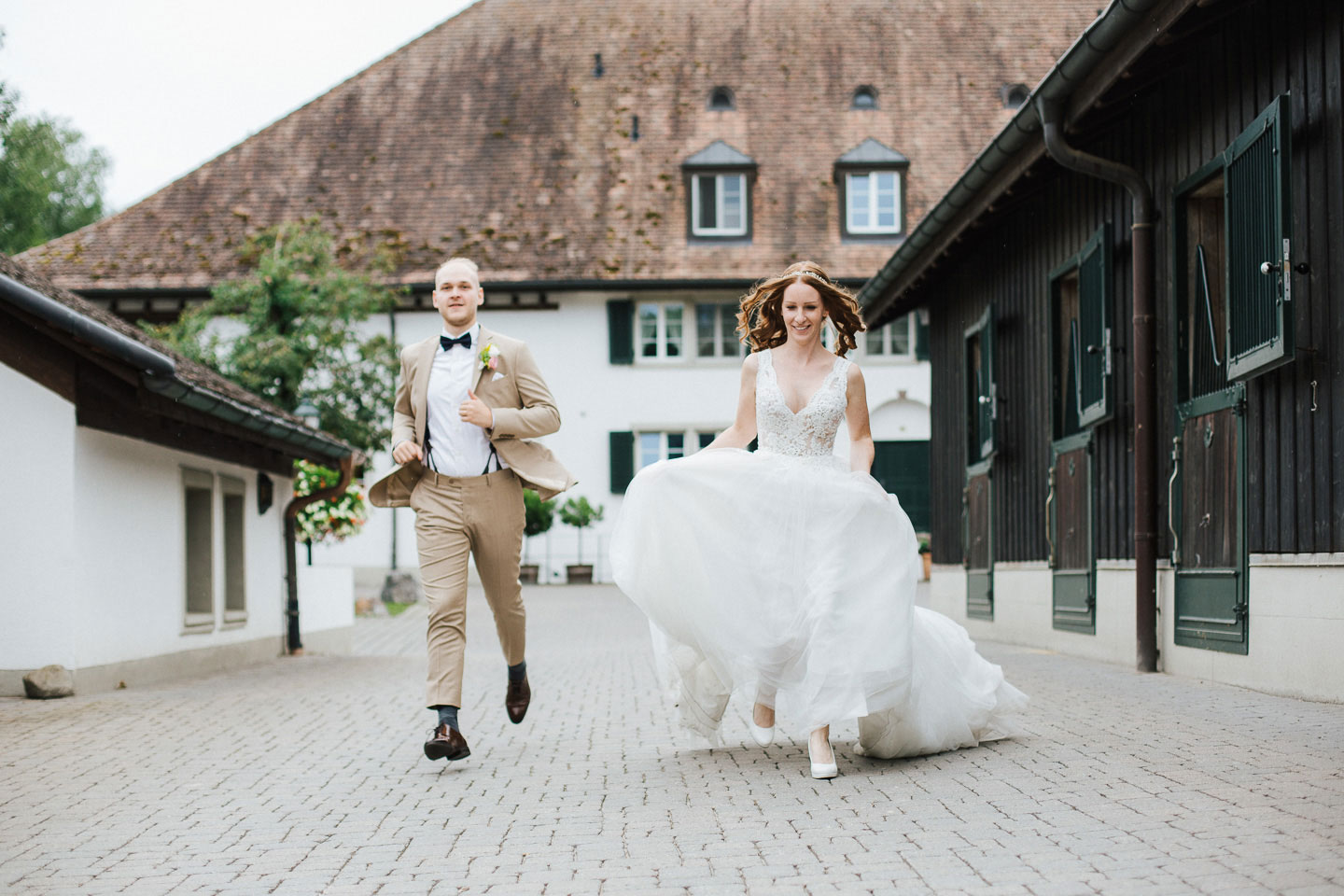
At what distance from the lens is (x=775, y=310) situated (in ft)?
23.1

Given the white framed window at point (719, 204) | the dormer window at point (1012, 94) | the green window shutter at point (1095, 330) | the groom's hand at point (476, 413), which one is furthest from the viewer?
the dormer window at point (1012, 94)

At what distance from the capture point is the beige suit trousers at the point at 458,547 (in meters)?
7.16

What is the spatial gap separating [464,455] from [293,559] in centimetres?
1076

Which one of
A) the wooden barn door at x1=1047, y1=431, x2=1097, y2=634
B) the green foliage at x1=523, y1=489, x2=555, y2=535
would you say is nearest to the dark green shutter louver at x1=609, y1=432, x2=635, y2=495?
the green foliage at x1=523, y1=489, x2=555, y2=535

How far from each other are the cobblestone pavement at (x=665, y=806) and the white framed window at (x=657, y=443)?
2525cm

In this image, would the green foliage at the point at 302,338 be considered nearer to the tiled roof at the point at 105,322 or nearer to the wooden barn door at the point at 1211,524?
the tiled roof at the point at 105,322

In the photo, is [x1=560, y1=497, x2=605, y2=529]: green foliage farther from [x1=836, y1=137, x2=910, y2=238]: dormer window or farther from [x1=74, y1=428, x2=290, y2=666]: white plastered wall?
[x1=74, y1=428, x2=290, y2=666]: white plastered wall

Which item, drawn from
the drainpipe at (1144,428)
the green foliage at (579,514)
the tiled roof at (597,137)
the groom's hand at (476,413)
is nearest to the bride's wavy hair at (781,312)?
the groom's hand at (476,413)

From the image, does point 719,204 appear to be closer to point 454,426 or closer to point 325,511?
point 325,511

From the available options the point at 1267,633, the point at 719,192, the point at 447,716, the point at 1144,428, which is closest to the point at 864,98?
the point at 719,192

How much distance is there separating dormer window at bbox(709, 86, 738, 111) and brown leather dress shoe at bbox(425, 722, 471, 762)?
31041mm

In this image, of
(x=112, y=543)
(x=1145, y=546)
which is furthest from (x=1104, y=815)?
(x=112, y=543)

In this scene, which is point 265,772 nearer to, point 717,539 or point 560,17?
point 717,539

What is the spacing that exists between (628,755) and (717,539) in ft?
4.25
